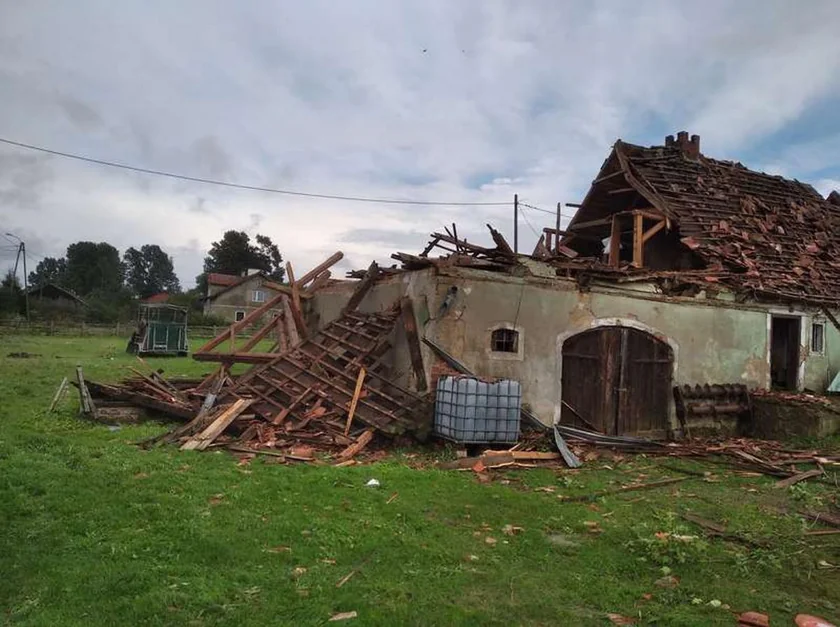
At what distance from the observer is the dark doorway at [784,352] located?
15102mm

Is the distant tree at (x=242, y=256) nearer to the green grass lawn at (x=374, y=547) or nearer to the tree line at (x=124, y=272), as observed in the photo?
the tree line at (x=124, y=272)

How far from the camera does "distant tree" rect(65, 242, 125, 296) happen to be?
9994 centimetres

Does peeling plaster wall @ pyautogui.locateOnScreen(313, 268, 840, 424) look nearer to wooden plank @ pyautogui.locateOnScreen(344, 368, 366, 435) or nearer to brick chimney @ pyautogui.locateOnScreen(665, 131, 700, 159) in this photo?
wooden plank @ pyautogui.locateOnScreen(344, 368, 366, 435)

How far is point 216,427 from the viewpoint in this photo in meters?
9.99

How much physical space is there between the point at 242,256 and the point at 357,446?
249 ft

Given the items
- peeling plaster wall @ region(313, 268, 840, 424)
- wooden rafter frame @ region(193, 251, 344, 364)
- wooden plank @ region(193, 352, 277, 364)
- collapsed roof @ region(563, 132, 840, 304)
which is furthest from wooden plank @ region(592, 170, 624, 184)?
wooden plank @ region(193, 352, 277, 364)

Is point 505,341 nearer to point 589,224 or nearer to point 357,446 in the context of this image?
point 357,446

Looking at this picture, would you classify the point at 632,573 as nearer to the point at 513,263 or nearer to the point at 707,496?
the point at 707,496

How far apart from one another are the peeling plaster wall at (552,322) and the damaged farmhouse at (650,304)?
0.09ft

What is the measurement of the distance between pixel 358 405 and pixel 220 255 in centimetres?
7521

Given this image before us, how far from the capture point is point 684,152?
61.2 feet

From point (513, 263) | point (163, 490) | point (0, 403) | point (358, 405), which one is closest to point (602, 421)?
point (513, 263)

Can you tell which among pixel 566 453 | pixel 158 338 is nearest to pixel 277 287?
pixel 566 453

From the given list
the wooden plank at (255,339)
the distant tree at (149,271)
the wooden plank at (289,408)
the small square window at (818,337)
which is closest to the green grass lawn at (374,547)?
the wooden plank at (289,408)
